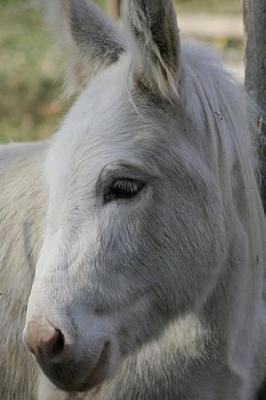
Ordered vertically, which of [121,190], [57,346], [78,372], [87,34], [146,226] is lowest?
[78,372]

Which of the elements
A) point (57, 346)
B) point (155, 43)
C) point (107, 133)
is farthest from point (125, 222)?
point (155, 43)

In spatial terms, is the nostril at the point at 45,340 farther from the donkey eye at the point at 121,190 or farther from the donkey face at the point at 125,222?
the donkey eye at the point at 121,190

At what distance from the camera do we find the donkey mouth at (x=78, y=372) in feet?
10.1

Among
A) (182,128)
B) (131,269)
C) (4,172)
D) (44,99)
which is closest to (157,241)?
(131,269)

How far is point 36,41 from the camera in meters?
13.8

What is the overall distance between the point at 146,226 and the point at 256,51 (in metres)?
1.41

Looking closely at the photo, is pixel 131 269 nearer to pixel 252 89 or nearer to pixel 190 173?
pixel 190 173

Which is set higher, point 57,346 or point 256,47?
point 256,47

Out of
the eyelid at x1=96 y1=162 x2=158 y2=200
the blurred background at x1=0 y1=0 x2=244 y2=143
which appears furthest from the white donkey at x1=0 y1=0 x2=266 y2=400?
the blurred background at x1=0 y1=0 x2=244 y2=143

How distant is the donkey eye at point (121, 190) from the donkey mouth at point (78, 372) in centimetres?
46

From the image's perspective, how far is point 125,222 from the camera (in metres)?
3.17

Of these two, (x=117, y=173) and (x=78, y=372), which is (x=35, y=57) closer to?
(x=117, y=173)

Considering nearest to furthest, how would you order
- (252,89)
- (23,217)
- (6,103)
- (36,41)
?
(23,217) → (252,89) → (6,103) → (36,41)

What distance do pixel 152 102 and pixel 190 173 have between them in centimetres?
26
